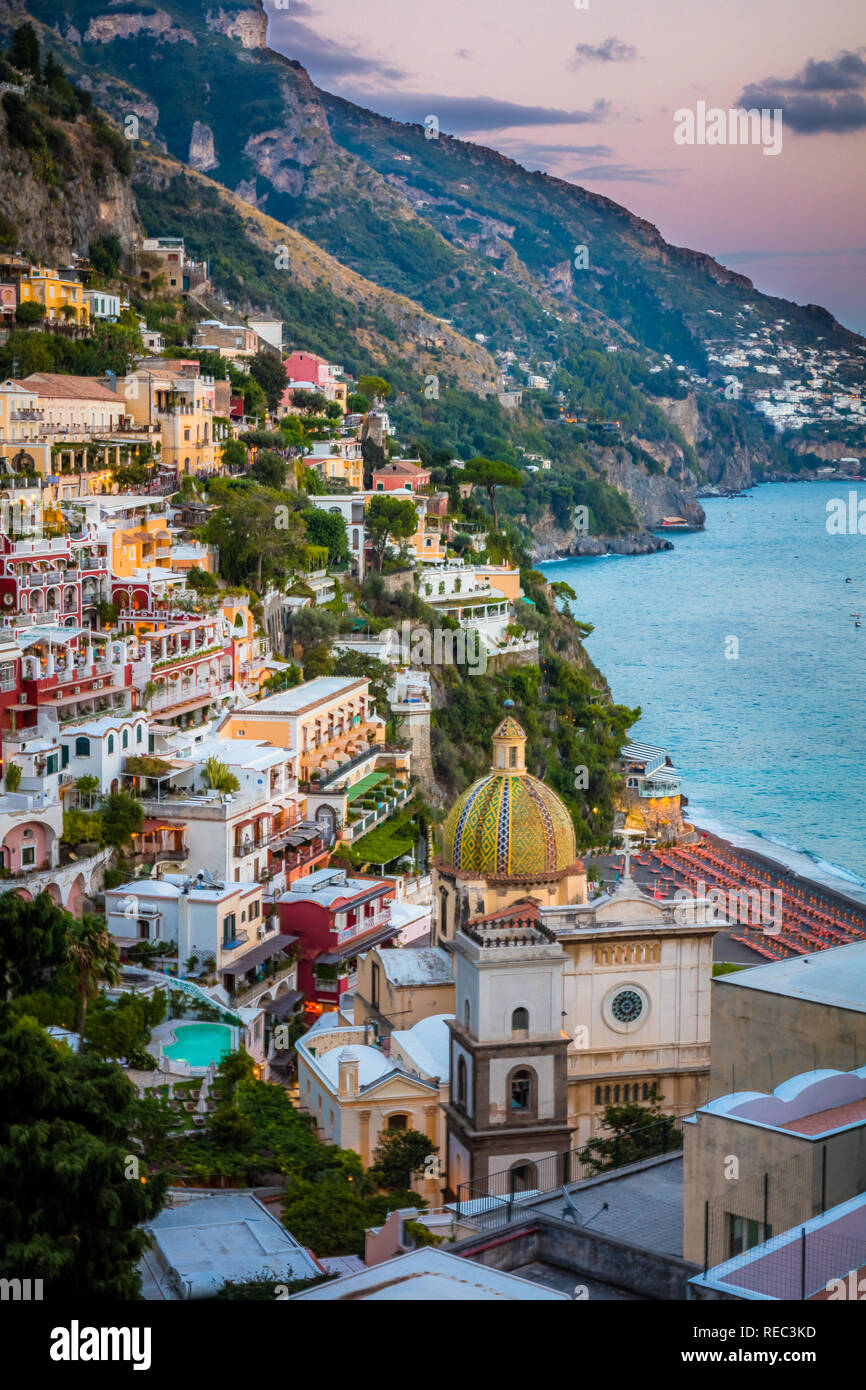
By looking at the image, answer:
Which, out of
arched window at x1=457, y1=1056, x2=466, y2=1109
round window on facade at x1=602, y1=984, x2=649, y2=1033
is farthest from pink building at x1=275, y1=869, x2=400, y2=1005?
arched window at x1=457, y1=1056, x2=466, y2=1109

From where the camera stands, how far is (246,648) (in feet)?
123

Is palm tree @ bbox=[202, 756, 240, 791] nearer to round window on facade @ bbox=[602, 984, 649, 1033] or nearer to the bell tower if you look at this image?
round window on facade @ bbox=[602, 984, 649, 1033]

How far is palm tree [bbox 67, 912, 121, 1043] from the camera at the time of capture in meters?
21.2

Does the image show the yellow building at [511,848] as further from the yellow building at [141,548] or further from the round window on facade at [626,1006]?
the yellow building at [141,548]

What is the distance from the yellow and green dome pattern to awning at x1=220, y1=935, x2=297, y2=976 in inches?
210

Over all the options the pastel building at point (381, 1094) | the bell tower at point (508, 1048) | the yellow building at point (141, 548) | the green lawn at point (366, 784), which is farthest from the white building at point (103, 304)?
the bell tower at point (508, 1048)

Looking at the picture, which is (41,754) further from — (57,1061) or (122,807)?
(57,1061)

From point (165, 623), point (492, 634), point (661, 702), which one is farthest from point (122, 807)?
point (661, 702)

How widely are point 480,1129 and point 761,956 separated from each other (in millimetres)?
19735

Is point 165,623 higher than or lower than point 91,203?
lower

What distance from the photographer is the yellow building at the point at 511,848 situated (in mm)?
21000

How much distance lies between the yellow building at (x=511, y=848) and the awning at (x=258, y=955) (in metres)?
5.23

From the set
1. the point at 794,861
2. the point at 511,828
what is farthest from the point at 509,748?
the point at 794,861

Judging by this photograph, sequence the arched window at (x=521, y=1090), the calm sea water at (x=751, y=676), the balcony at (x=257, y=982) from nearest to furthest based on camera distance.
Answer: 1. the arched window at (x=521, y=1090)
2. the balcony at (x=257, y=982)
3. the calm sea water at (x=751, y=676)
